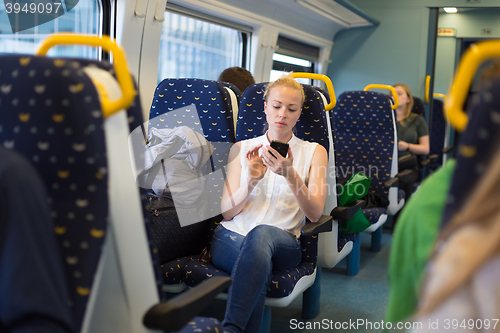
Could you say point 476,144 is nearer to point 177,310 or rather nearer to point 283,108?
point 177,310

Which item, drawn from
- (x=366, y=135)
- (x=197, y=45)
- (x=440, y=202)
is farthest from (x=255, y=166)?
(x=197, y=45)

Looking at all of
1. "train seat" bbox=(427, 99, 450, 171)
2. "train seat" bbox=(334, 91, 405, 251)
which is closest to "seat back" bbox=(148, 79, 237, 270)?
"train seat" bbox=(334, 91, 405, 251)

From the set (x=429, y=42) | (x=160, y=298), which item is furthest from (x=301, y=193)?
(x=429, y=42)

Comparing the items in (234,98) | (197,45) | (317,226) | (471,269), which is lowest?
(317,226)

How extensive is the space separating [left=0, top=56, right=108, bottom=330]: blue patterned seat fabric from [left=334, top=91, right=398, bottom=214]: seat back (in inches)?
112

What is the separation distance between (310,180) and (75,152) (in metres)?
1.44

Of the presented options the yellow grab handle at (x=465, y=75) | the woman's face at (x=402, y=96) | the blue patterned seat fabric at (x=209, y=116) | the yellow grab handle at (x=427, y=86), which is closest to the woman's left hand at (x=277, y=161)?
the blue patterned seat fabric at (x=209, y=116)

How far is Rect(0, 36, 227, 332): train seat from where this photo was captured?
31.7 inches

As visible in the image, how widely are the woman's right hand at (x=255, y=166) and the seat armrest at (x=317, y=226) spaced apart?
0.32 m

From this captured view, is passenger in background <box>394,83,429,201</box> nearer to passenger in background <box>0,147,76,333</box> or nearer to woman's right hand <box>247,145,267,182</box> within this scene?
woman's right hand <box>247,145,267,182</box>

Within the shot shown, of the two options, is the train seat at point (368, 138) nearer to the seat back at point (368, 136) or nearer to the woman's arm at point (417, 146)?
the seat back at point (368, 136)

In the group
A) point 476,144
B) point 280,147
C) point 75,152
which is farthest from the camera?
point 280,147

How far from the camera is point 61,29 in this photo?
9.51 feet

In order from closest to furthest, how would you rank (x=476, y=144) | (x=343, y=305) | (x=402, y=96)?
(x=476, y=144) → (x=343, y=305) → (x=402, y=96)
